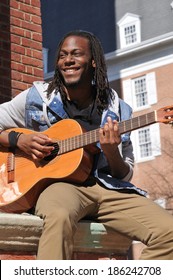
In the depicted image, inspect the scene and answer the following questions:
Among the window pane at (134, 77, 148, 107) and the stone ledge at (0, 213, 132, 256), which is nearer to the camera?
the stone ledge at (0, 213, 132, 256)

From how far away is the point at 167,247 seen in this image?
3113mm

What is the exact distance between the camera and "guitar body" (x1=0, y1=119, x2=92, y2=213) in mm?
3299

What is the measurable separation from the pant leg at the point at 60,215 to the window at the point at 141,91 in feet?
71.7

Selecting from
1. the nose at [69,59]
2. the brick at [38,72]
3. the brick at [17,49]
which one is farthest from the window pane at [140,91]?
the nose at [69,59]

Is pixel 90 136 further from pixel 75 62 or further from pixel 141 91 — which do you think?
pixel 141 91

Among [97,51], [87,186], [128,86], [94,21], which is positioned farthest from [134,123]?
[94,21]

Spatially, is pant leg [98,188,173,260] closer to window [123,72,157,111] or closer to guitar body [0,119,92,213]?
guitar body [0,119,92,213]

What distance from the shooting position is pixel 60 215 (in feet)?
9.65

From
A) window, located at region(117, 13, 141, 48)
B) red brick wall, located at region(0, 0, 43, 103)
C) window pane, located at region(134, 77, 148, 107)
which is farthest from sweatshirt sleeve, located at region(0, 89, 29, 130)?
window, located at region(117, 13, 141, 48)

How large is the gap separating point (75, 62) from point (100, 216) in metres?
0.84

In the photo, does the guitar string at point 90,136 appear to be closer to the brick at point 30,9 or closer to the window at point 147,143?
the brick at point 30,9

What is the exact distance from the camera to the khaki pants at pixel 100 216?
290 centimetres

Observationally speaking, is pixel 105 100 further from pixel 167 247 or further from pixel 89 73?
pixel 167 247

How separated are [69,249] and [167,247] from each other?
0.49 meters
